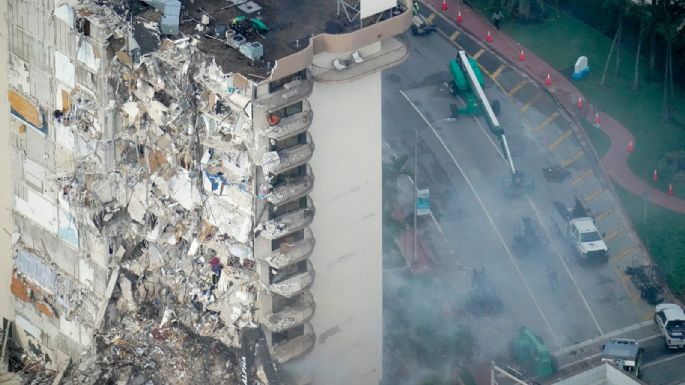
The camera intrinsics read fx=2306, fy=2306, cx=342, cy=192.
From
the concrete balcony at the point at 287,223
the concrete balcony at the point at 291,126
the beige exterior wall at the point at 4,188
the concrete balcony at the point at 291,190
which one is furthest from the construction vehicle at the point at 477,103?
the concrete balcony at the point at 291,126

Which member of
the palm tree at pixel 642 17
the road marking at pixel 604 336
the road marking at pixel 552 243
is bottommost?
the road marking at pixel 604 336

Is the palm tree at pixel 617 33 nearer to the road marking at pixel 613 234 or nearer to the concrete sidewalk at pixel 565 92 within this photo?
the concrete sidewalk at pixel 565 92

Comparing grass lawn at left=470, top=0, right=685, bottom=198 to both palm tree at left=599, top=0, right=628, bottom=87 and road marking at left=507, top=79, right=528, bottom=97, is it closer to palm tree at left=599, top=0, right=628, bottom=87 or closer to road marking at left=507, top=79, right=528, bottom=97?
palm tree at left=599, top=0, right=628, bottom=87

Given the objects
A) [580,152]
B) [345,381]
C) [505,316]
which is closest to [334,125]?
[345,381]

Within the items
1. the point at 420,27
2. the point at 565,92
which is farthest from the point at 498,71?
the point at 420,27

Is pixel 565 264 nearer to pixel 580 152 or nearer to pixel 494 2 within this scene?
pixel 580 152

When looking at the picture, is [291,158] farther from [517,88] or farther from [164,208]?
[517,88]

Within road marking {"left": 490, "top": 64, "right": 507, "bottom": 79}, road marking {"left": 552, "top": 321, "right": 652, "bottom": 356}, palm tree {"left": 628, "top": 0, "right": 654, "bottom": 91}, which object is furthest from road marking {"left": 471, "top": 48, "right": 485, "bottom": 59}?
road marking {"left": 552, "top": 321, "right": 652, "bottom": 356}
